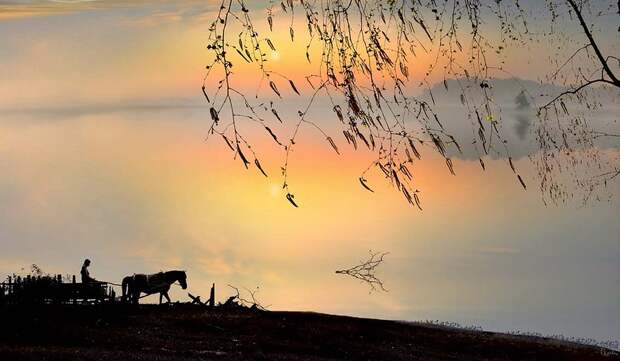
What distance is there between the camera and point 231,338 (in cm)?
3000

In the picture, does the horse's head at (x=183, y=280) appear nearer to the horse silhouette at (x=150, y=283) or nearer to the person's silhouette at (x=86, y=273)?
the horse silhouette at (x=150, y=283)

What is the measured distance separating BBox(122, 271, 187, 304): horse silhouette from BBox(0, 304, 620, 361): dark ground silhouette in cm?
254

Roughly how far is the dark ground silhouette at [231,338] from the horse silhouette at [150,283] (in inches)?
99.9

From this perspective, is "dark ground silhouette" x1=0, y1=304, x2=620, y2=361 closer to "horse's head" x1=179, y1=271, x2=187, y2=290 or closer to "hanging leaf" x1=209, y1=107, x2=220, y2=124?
"horse's head" x1=179, y1=271, x2=187, y2=290

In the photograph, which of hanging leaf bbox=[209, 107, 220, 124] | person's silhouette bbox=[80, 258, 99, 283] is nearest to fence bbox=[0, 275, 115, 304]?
person's silhouette bbox=[80, 258, 99, 283]

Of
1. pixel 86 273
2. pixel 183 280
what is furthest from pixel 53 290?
pixel 183 280

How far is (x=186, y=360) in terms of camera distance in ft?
76.6

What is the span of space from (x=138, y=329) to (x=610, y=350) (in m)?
21.6

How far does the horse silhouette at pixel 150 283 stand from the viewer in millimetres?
39781

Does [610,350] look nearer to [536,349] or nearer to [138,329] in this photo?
[536,349]

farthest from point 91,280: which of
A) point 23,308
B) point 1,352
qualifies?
point 1,352

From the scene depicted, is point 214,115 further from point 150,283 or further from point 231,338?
point 150,283

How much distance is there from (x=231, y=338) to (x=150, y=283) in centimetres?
1189

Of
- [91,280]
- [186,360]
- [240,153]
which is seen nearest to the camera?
[240,153]
